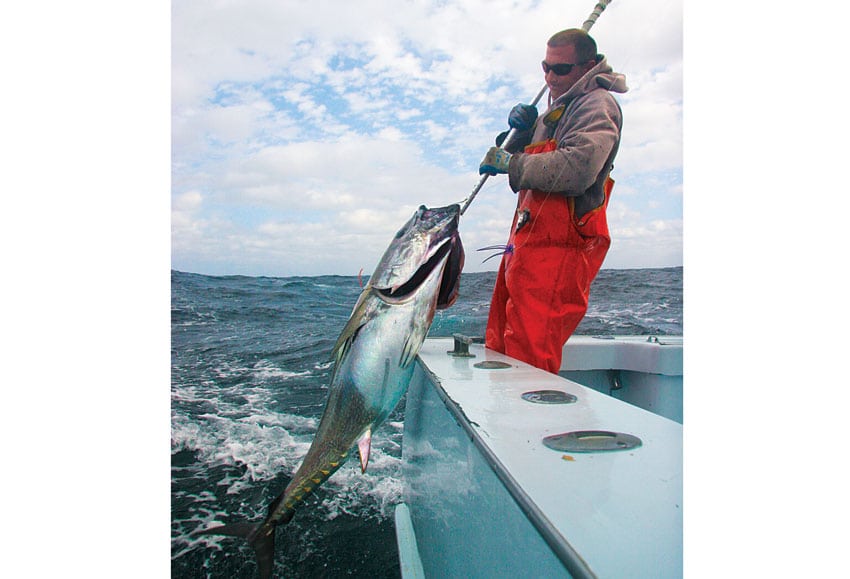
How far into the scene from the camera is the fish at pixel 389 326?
984 millimetres

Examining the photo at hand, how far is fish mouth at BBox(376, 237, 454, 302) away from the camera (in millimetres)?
980

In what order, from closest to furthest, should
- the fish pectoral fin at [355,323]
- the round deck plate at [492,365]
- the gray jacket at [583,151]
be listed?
the fish pectoral fin at [355,323] < the round deck plate at [492,365] < the gray jacket at [583,151]

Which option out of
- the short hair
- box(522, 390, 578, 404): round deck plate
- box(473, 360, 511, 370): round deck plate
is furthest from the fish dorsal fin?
the short hair

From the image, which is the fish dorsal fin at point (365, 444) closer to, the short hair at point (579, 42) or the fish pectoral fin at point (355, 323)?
the fish pectoral fin at point (355, 323)

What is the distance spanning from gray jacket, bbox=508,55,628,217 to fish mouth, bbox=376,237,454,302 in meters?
1.13

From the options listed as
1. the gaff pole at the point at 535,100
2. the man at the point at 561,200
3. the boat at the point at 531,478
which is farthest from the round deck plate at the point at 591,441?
the man at the point at 561,200

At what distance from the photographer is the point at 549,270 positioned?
2.11m

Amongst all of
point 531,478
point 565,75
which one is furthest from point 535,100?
point 531,478

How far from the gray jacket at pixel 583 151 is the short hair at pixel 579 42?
71 millimetres

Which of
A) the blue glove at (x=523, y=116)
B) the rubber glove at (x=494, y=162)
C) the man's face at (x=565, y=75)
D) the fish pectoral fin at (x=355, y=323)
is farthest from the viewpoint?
the blue glove at (x=523, y=116)

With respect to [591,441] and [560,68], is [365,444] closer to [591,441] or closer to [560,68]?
[591,441]
